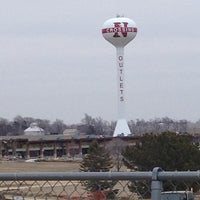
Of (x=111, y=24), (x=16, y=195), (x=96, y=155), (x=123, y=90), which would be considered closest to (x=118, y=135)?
(x=123, y=90)

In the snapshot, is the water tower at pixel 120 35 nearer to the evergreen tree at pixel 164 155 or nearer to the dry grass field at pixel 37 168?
the dry grass field at pixel 37 168

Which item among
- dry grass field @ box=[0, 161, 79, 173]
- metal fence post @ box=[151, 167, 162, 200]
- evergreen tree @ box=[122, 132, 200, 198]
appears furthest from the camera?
dry grass field @ box=[0, 161, 79, 173]

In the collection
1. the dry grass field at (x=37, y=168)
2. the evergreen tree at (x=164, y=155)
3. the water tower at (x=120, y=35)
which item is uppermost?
the water tower at (x=120, y=35)

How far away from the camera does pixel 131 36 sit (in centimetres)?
13012

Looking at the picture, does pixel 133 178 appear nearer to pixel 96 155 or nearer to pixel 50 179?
pixel 50 179

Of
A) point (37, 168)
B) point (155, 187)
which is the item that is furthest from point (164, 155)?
point (37, 168)

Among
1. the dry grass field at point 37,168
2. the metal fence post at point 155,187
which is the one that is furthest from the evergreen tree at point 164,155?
the metal fence post at point 155,187

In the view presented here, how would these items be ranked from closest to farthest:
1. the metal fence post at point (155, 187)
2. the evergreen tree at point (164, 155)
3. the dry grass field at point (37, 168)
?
the metal fence post at point (155, 187) → the evergreen tree at point (164, 155) → the dry grass field at point (37, 168)

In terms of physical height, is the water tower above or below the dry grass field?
above

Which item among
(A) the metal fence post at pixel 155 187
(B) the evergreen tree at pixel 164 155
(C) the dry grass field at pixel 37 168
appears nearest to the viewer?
(A) the metal fence post at pixel 155 187

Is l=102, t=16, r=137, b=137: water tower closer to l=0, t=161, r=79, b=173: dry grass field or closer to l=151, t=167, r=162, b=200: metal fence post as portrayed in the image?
l=0, t=161, r=79, b=173: dry grass field

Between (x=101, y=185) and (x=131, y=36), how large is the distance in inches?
4832

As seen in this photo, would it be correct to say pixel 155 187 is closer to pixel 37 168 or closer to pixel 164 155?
pixel 164 155

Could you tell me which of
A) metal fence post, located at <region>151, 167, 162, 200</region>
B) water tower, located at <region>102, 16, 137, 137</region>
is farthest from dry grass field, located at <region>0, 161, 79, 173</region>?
metal fence post, located at <region>151, 167, 162, 200</region>
